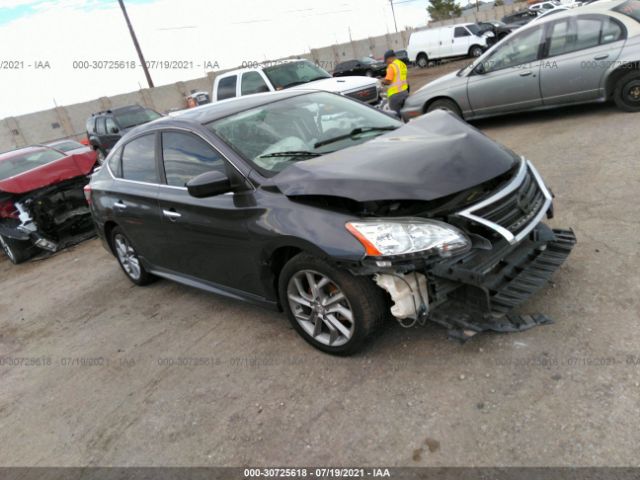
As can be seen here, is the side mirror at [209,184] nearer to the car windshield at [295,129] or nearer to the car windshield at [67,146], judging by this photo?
the car windshield at [295,129]

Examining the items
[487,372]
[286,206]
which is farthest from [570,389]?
[286,206]

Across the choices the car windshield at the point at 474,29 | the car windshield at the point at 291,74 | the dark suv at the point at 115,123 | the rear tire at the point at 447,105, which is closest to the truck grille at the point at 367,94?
the car windshield at the point at 291,74

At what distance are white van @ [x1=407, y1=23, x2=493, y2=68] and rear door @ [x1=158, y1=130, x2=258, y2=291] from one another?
80.6 ft

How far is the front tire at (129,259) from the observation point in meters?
5.16

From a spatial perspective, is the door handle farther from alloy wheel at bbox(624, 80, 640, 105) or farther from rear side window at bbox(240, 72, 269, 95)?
rear side window at bbox(240, 72, 269, 95)

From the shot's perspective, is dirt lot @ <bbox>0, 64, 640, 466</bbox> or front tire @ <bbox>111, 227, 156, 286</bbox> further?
front tire @ <bbox>111, 227, 156, 286</bbox>

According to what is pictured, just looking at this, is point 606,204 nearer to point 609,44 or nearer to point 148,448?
point 609,44

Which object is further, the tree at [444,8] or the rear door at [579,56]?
the tree at [444,8]

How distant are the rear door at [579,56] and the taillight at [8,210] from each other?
8339 mm

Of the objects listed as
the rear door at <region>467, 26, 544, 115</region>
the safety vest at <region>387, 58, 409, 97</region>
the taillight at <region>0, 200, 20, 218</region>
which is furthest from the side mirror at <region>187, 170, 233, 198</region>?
the safety vest at <region>387, 58, 409, 97</region>

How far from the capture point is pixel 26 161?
28.6 feet

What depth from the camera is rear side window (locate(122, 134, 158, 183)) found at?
14.1ft

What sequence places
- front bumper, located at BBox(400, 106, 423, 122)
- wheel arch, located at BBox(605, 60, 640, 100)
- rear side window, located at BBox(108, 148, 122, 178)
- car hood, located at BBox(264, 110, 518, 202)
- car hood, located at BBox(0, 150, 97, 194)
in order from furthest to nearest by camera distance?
front bumper, located at BBox(400, 106, 423, 122), car hood, located at BBox(0, 150, 97, 194), wheel arch, located at BBox(605, 60, 640, 100), rear side window, located at BBox(108, 148, 122, 178), car hood, located at BBox(264, 110, 518, 202)

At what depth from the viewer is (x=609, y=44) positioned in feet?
22.9
